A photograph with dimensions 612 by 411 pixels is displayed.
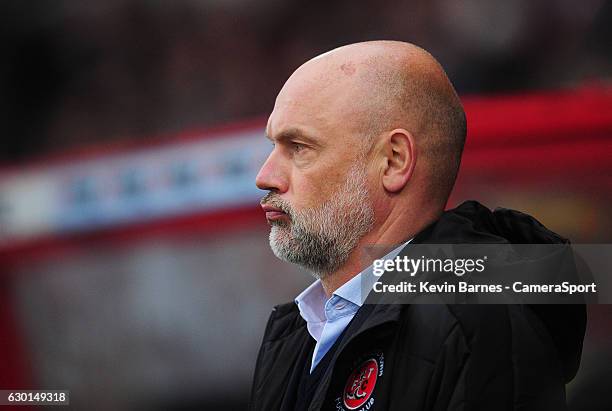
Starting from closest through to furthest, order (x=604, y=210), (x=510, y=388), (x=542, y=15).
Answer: (x=510, y=388)
(x=604, y=210)
(x=542, y=15)

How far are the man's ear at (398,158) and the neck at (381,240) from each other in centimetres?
6

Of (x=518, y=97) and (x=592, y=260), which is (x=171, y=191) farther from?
(x=592, y=260)

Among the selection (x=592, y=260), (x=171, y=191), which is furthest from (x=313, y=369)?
(x=171, y=191)

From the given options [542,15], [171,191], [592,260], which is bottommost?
[592,260]

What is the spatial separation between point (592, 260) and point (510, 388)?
3.42 feet

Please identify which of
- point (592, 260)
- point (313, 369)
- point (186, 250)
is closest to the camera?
point (313, 369)

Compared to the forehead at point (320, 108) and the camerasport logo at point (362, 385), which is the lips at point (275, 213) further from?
the camerasport logo at point (362, 385)

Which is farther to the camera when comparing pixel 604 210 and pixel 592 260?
pixel 604 210

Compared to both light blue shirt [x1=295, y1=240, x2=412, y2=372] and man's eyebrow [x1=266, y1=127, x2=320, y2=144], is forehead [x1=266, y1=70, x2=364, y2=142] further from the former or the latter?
light blue shirt [x1=295, y1=240, x2=412, y2=372]

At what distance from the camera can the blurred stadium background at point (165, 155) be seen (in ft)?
9.94

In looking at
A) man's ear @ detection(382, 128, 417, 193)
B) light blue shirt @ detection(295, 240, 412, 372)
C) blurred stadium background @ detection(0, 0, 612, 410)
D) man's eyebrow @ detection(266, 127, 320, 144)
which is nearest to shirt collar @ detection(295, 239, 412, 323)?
light blue shirt @ detection(295, 240, 412, 372)

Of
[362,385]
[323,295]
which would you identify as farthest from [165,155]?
[362,385]

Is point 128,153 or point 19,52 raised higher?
point 19,52

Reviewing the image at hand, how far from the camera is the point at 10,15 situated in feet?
11.2
